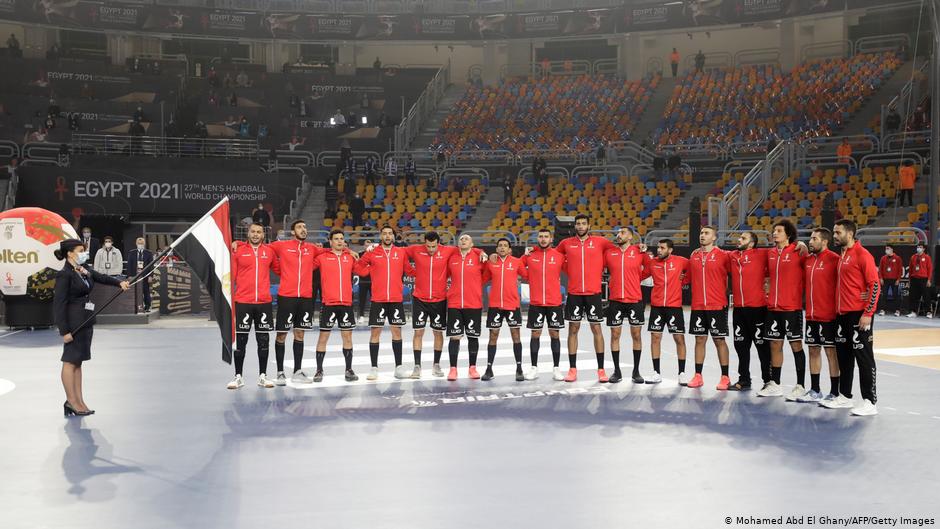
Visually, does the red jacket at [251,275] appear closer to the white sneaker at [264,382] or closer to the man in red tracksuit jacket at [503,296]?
the white sneaker at [264,382]

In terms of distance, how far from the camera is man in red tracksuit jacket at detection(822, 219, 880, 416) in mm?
9156

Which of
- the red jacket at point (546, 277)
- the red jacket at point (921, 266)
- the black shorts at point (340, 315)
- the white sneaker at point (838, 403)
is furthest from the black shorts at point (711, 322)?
the red jacket at point (921, 266)

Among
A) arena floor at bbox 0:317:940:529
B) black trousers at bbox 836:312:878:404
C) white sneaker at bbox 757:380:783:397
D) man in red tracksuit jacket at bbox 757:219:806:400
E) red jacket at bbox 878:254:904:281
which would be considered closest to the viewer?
arena floor at bbox 0:317:940:529

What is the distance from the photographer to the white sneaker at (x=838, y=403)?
9633 mm

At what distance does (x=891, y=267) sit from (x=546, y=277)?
42.6 feet

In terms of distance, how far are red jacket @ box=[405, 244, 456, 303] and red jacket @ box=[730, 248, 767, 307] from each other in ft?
12.3

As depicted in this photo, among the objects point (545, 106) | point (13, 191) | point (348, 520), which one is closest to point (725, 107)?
point (545, 106)

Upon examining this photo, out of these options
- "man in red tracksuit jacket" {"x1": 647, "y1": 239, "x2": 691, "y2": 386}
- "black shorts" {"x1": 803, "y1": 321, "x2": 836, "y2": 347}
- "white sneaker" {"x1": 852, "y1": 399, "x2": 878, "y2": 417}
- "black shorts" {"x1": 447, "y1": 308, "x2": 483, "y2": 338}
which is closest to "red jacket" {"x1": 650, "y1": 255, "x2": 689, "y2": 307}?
"man in red tracksuit jacket" {"x1": 647, "y1": 239, "x2": 691, "y2": 386}

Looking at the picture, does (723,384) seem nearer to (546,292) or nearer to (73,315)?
(546,292)

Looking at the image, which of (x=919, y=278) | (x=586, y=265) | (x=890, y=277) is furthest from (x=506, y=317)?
(x=919, y=278)

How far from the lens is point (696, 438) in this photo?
8.26 m

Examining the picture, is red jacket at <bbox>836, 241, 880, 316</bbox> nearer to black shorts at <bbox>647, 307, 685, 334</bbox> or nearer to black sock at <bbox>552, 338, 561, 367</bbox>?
black shorts at <bbox>647, 307, 685, 334</bbox>

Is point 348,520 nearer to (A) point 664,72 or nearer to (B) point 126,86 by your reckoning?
(B) point 126,86

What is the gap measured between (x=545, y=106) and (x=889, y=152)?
1537 cm
